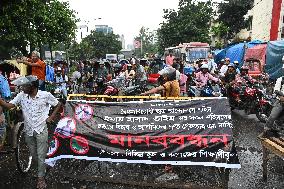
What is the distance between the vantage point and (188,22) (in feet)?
160

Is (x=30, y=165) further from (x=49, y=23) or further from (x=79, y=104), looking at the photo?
(x=49, y=23)

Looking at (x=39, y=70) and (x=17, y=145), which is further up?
(x=39, y=70)

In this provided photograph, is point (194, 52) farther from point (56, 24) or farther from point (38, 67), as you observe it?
point (38, 67)

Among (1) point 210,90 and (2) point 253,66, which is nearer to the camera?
(1) point 210,90

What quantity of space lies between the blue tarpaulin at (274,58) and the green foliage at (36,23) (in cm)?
1250

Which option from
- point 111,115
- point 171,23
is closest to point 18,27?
point 111,115

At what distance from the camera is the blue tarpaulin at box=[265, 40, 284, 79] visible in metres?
17.9

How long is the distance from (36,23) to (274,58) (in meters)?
16.2

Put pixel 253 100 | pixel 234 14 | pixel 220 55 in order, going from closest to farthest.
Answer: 1. pixel 253 100
2. pixel 220 55
3. pixel 234 14

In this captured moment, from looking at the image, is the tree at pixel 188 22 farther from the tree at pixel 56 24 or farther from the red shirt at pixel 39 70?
the red shirt at pixel 39 70

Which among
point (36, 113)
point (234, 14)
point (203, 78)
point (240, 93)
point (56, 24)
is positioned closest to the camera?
point (36, 113)

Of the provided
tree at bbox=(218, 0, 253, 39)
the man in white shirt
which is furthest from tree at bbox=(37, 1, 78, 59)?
tree at bbox=(218, 0, 253, 39)

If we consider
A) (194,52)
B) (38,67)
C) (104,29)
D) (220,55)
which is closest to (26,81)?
(38,67)

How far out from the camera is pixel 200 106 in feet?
17.9
